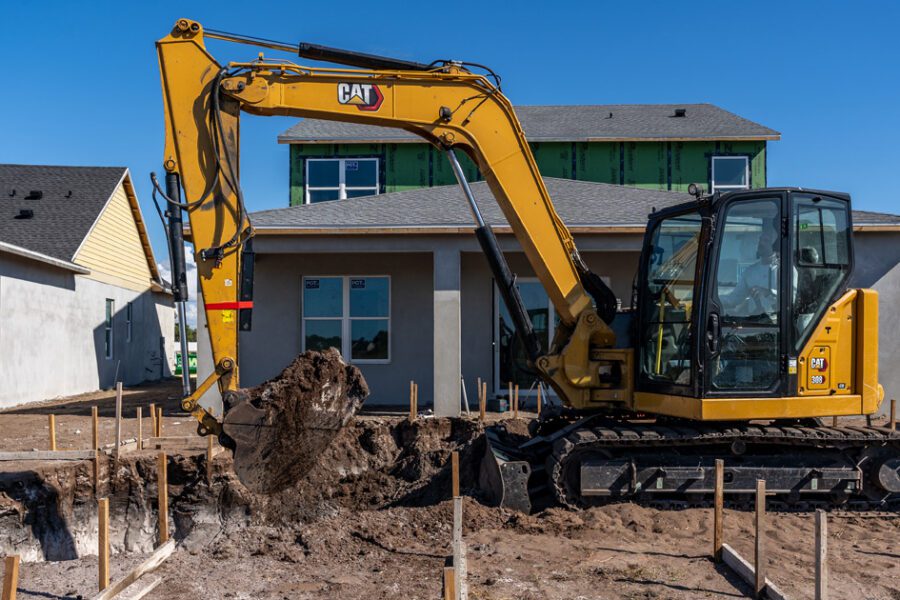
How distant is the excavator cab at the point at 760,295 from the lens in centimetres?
738

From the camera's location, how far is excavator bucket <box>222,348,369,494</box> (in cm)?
711

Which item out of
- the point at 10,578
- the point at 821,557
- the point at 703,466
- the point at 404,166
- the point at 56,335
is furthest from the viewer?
the point at 404,166

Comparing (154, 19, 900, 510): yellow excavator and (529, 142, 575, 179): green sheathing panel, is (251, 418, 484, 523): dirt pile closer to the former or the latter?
(154, 19, 900, 510): yellow excavator

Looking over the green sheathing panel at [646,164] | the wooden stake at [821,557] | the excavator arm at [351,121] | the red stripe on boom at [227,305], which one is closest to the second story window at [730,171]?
the green sheathing panel at [646,164]

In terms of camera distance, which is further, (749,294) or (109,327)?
(109,327)

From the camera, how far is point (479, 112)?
8.15 metres

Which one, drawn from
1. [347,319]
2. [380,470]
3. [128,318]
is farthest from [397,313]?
[128,318]

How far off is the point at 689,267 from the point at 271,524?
16.8 ft

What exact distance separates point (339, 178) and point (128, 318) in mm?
8953

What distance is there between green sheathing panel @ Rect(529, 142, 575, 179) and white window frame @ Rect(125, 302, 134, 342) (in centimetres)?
1288

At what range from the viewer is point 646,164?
20641mm

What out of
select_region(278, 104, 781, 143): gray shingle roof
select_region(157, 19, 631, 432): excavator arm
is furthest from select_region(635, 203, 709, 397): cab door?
select_region(278, 104, 781, 143): gray shingle roof

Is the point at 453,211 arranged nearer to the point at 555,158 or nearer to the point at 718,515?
the point at 555,158

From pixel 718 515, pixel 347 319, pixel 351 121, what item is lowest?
pixel 718 515
